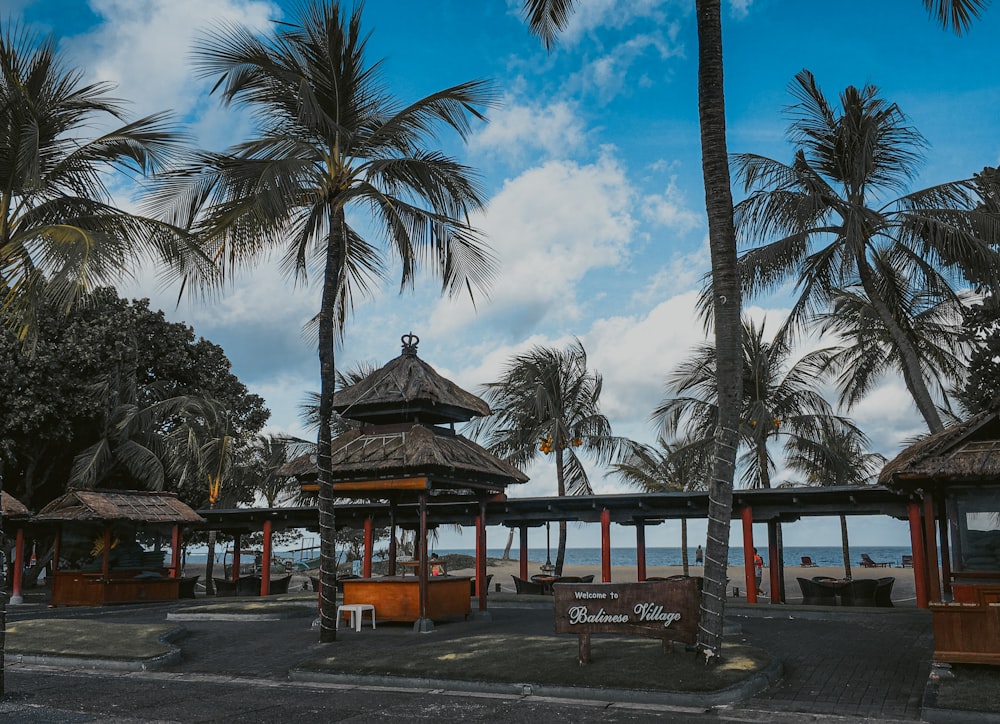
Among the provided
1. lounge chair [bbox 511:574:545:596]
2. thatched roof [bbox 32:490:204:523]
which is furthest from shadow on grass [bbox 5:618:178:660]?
lounge chair [bbox 511:574:545:596]

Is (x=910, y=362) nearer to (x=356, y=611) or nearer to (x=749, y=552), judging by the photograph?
(x=749, y=552)

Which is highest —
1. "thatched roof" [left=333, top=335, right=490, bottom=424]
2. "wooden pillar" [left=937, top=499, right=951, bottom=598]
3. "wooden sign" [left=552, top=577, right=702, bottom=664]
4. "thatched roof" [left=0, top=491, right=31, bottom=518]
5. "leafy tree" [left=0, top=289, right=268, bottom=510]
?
"leafy tree" [left=0, top=289, right=268, bottom=510]

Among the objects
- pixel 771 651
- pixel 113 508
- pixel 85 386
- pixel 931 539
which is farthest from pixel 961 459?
pixel 85 386

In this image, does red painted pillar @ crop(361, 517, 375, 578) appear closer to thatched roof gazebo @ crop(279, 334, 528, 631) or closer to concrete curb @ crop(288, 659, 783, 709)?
thatched roof gazebo @ crop(279, 334, 528, 631)

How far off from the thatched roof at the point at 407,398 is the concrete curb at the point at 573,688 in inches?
285

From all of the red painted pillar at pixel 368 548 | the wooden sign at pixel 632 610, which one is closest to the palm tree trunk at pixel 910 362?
the wooden sign at pixel 632 610

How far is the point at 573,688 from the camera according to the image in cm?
945

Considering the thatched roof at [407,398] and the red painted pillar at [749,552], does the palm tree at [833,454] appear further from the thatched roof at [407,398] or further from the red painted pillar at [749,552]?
the thatched roof at [407,398]

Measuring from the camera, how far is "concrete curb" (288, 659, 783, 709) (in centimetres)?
886

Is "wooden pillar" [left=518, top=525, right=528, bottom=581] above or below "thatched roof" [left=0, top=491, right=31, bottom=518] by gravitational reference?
below

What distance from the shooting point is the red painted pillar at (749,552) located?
21500 mm

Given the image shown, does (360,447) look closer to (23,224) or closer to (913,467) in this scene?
(23,224)

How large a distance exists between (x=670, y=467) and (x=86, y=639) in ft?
84.0

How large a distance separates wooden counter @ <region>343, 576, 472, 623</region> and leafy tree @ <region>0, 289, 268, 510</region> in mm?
15481
